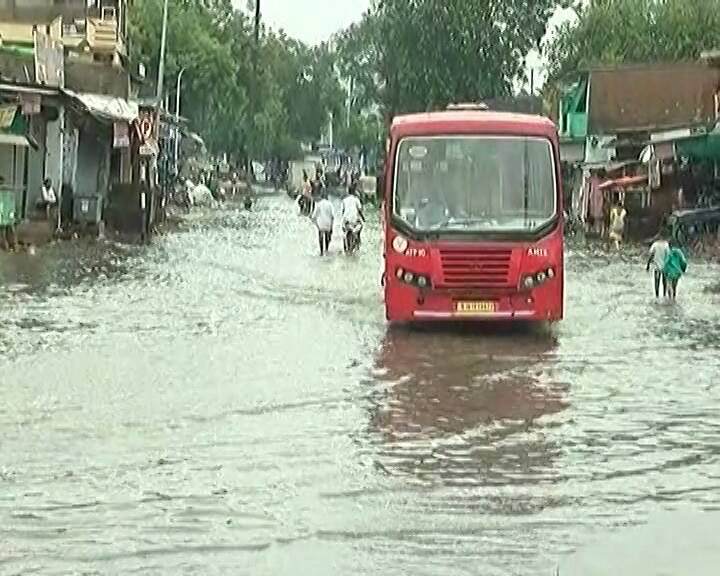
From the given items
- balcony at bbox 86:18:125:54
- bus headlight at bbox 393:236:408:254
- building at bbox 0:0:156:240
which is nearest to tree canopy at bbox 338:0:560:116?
building at bbox 0:0:156:240

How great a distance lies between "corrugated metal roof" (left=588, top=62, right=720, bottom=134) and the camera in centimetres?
6247

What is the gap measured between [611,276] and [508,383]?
17315 mm

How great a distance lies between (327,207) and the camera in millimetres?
38562

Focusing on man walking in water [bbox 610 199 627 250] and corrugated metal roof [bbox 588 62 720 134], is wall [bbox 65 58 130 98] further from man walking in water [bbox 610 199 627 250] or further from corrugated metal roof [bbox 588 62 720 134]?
corrugated metal roof [bbox 588 62 720 134]

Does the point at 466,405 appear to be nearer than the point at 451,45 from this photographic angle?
Yes

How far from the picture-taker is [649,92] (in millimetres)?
62719

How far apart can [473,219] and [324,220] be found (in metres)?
18.9

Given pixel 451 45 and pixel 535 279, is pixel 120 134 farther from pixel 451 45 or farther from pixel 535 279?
pixel 451 45

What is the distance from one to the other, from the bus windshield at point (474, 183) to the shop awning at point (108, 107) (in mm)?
18279

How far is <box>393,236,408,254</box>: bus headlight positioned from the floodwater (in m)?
1.11

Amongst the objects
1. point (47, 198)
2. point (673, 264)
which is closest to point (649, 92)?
point (47, 198)

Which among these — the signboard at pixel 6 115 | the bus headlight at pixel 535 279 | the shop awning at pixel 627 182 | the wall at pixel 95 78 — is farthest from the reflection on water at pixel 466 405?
the shop awning at pixel 627 182

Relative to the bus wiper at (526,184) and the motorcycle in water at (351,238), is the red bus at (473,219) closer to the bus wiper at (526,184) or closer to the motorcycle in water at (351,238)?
the bus wiper at (526,184)

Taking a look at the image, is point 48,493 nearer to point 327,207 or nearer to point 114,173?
point 327,207
